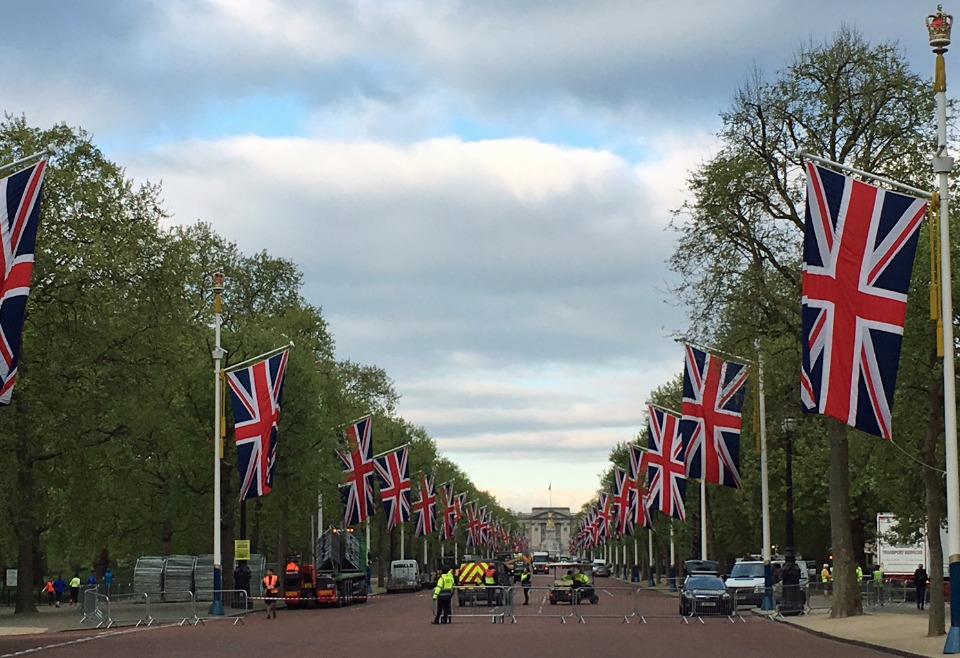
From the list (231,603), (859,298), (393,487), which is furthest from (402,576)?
(859,298)

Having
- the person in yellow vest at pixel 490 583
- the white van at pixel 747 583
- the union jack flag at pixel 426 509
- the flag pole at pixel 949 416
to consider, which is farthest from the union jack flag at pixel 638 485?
the flag pole at pixel 949 416

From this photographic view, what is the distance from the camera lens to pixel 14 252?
28906 millimetres

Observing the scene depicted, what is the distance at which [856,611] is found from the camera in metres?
45.5

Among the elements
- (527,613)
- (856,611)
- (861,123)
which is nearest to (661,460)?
(527,613)

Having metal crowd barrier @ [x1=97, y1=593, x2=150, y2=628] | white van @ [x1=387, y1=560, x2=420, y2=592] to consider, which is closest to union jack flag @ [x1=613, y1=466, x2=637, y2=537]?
white van @ [x1=387, y1=560, x2=420, y2=592]

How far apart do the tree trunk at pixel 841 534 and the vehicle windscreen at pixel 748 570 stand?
1844 centimetres

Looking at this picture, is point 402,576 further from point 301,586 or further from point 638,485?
point 301,586

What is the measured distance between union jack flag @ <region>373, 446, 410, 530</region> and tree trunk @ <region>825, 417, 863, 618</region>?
36.8m

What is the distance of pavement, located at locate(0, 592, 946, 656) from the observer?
30516 mm

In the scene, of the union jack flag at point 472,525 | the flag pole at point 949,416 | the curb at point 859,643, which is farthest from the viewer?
the union jack flag at point 472,525

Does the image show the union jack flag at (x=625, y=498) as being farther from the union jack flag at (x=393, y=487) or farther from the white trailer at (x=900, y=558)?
the white trailer at (x=900, y=558)

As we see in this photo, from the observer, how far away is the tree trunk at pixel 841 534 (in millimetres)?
44928

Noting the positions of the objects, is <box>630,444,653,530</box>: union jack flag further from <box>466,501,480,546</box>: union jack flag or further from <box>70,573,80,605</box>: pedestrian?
<box>466,501,480,546</box>: union jack flag

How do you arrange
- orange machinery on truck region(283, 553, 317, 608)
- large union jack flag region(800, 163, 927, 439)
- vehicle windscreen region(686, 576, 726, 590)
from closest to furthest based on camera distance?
large union jack flag region(800, 163, 927, 439) < vehicle windscreen region(686, 576, 726, 590) < orange machinery on truck region(283, 553, 317, 608)
